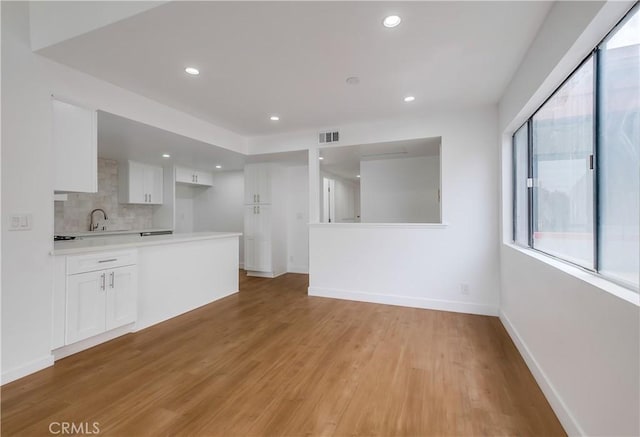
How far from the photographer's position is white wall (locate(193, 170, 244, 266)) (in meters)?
6.74

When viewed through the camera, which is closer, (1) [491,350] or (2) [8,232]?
(2) [8,232]

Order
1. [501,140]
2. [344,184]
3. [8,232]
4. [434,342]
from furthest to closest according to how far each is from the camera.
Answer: [344,184]
[501,140]
[434,342]
[8,232]

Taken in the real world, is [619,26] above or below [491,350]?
above

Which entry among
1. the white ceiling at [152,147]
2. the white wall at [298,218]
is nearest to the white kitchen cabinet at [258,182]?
the white ceiling at [152,147]

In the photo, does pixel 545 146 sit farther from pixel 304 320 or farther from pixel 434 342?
pixel 304 320

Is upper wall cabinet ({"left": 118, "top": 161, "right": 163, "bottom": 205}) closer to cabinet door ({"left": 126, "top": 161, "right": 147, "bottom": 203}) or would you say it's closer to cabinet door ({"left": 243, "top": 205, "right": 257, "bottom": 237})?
cabinet door ({"left": 126, "top": 161, "right": 147, "bottom": 203})

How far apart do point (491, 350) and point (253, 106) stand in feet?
11.6

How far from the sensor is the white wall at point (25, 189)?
83.1 inches

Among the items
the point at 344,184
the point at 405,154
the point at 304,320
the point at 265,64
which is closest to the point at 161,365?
the point at 304,320

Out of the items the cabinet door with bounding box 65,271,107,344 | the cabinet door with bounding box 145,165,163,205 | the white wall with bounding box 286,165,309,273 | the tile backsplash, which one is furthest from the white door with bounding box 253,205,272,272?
the cabinet door with bounding box 65,271,107,344

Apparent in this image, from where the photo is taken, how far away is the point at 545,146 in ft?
7.30

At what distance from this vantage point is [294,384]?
6.74 ft

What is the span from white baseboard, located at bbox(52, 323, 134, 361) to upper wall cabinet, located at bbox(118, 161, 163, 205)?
10.7 ft

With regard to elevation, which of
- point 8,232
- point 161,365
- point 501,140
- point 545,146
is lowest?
point 161,365
